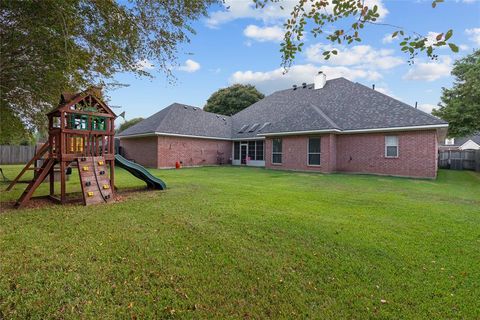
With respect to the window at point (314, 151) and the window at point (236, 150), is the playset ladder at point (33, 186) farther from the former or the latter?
the window at point (236, 150)

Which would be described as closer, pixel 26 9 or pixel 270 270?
pixel 270 270

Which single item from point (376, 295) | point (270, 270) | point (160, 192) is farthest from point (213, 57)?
point (376, 295)

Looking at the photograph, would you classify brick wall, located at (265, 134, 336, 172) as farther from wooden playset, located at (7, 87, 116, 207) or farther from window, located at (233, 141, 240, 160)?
wooden playset, located at (7, 87, 116, 207)

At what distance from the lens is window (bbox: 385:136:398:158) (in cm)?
1459

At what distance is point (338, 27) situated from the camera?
3.00 metres

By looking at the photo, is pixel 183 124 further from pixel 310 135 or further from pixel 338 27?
pixel 338 27

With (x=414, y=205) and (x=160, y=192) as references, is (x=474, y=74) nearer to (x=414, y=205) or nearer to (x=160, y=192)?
(x=414, y=205)

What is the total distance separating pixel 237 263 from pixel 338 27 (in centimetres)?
302

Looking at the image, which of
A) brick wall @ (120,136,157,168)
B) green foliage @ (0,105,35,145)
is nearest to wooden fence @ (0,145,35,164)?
brick wall @ (120,136,157,168)

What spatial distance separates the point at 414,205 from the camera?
22.4ft

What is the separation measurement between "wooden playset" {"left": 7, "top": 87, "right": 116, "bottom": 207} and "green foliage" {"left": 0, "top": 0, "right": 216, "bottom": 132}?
1.99ft

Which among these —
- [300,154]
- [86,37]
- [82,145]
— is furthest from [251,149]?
[86,37]

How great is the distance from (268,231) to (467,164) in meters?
24.3

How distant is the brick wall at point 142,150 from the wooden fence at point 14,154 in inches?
370
